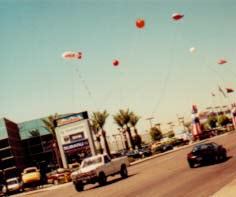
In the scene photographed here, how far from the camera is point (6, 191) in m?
44.3

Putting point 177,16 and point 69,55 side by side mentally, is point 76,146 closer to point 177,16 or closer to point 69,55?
point 69,55

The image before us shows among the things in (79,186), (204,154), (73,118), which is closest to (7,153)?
(73,118)

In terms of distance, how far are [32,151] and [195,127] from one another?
44854mm

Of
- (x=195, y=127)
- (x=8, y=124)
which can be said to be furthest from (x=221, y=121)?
(x=8, y=124)

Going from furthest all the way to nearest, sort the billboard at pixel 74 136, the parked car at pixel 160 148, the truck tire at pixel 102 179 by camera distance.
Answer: the parked car at pixel 160 148, the billboard at pixel 74 136, the truck tire at pixel 102 179

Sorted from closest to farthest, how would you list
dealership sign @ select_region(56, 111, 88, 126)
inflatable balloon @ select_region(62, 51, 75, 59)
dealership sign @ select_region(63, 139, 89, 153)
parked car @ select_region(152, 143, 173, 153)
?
inflatable balloon @ select_region(62, 51, 75, 59) → dealership sign @ select_region(63, 139, 89, 153) → dealership sign @ select_region(56, 111, 88, 126) → parked car @ select_region(152, 143, 173, 153)

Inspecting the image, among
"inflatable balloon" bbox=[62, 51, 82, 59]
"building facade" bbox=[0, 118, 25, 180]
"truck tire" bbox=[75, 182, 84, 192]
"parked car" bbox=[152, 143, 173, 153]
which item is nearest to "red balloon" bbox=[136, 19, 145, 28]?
"inflatable balloon" bbox=[62, 51, 82, 59]

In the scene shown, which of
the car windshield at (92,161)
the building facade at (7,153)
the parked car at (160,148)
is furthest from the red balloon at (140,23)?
the building facade at (7,153)

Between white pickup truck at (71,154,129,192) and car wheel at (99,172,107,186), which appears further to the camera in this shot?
car wheel at (99,172,107,186)

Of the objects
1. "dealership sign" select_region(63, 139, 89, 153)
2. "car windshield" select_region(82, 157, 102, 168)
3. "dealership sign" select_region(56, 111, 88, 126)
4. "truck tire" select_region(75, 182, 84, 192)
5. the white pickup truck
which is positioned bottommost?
"truck tire" select_region(75, 182, 84, 192)

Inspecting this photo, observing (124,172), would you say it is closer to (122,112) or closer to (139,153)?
(139,153)

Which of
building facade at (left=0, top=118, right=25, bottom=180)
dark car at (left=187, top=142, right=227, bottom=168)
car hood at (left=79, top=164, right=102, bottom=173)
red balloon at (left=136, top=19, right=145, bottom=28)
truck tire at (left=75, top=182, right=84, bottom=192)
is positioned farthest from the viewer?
building facade at (left=0, top=118, right=25, bottom=180)

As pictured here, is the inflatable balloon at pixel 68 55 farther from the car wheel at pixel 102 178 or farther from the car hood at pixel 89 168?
the car wheel at pixel 102 178

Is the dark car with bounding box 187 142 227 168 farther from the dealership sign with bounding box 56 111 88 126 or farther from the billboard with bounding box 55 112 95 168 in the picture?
the dealership sign with bounding box 56 111 88 126
